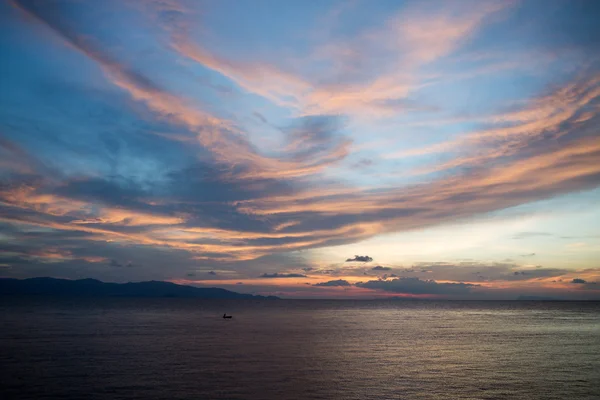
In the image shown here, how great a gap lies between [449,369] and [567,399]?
15357 millimetres

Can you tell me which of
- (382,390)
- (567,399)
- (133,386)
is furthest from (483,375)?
(133,386)

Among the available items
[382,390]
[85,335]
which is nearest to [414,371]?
[382,390]

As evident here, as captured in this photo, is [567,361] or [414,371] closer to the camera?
[414,371]

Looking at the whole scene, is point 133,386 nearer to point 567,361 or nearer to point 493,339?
point 567,361

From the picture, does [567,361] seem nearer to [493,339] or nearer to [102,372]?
[493,339]

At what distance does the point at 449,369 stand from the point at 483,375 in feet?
14.8

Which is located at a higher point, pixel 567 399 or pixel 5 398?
pixel 5 398

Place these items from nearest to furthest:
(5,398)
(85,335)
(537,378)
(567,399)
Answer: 1. (5,398)
2. (567,399)
3. (537,378)
4. (85,335)

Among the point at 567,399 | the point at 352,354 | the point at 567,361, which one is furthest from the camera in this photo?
the point at 352,354

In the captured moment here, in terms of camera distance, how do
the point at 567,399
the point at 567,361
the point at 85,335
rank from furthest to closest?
the point at 85,335 → the point at 567,361 → the point at 567,399

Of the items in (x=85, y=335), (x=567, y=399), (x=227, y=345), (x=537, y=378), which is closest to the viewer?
(x=567, y=399)

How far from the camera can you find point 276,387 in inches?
1709

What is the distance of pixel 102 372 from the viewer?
49.6 meters

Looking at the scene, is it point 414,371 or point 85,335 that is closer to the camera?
point 414,371
